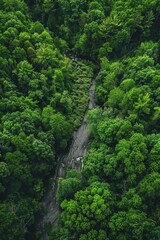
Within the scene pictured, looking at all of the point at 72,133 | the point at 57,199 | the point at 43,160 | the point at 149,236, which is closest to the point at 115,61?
the point at 72,133

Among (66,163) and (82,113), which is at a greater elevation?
(82,113)

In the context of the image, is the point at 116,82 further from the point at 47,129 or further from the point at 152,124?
the point at 47,129

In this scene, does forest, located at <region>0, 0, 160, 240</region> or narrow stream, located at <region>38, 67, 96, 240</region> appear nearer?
forest, located at <region>0, 0, 160, 240</region>

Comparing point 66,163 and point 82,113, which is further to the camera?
point 82,113

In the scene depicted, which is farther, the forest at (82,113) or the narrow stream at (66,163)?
the narrow stream at (66,163)
